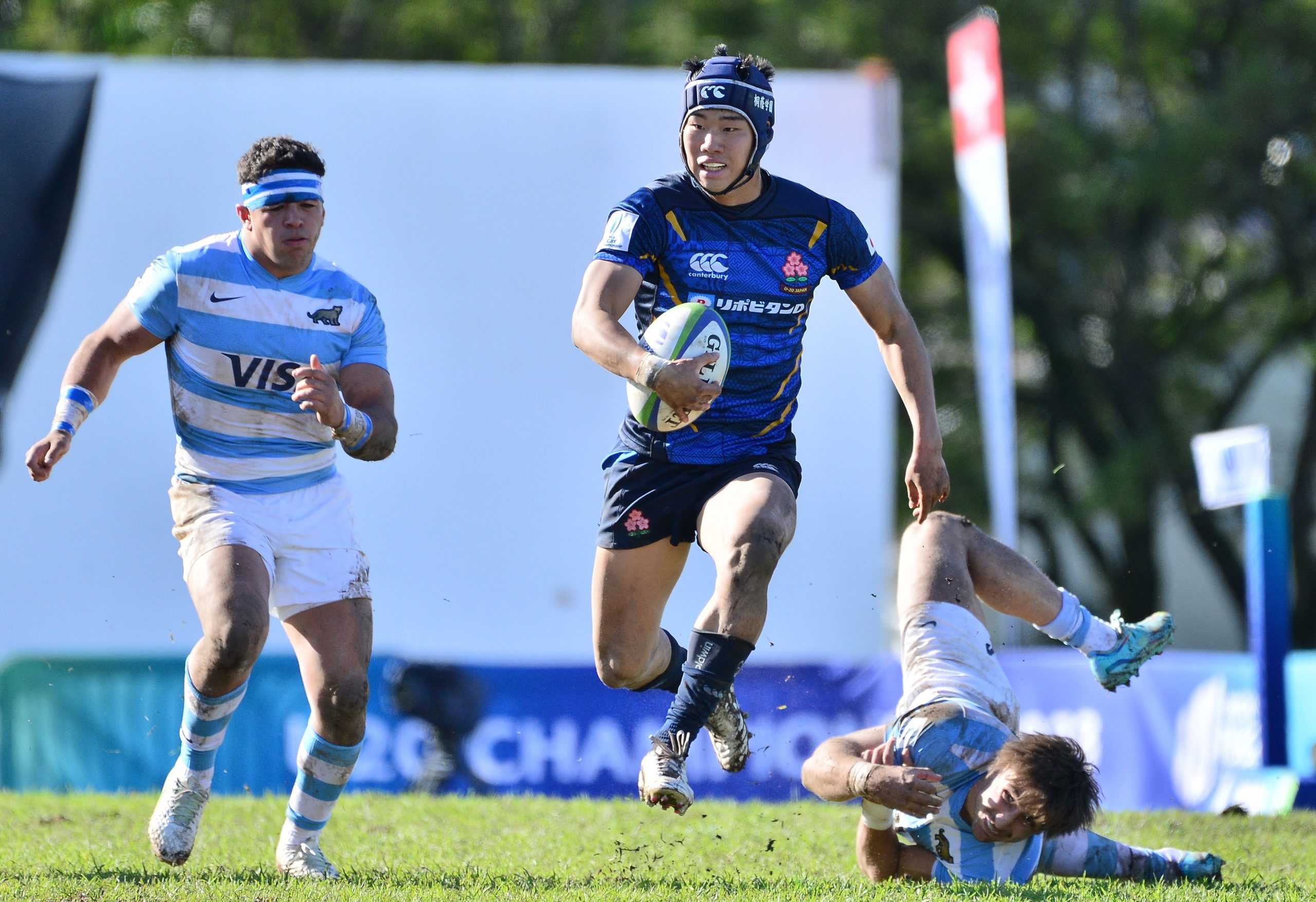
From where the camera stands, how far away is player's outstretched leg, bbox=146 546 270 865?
512cm

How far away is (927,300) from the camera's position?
1950cm

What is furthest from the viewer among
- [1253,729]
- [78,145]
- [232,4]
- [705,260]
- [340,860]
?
[232,4]

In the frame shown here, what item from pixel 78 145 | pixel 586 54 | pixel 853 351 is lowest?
pixel 853 351

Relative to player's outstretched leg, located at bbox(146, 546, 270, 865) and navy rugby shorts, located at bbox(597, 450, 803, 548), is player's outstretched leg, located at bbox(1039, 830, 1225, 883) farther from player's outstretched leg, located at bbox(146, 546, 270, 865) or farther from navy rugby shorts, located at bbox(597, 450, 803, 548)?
player's outstretched leg, located at bbox(146, 546, 270, 865)

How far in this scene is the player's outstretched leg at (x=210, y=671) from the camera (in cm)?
512

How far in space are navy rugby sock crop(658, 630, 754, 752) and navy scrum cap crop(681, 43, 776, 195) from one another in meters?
1.59

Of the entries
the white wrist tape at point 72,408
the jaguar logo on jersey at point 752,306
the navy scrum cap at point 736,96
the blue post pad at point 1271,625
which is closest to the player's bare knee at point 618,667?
the jaguar logo on jersey at point 752,306

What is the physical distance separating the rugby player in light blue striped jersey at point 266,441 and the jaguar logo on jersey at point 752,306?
1.22 meters

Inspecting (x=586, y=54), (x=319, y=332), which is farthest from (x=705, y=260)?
(x=586, y=54)

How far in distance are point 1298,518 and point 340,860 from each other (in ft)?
52.6

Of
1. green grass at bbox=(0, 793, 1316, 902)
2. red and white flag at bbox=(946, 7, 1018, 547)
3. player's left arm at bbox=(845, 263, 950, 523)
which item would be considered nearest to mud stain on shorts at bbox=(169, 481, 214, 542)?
green grass at bbox=(0, 793, 1316, 902)

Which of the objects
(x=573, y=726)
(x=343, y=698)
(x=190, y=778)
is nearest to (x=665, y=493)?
(x=343, y=698)

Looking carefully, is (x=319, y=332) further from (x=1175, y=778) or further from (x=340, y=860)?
(x=1175, y=778)

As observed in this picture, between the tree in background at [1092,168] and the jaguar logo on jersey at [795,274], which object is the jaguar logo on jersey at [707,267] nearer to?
the jaguar logo on jersey at [795,274]
